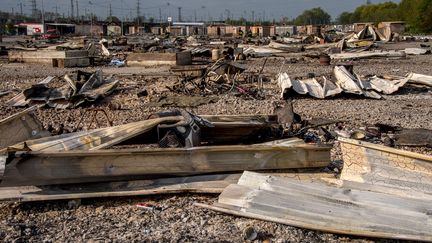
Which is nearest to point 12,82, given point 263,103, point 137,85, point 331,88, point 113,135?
point 137,85

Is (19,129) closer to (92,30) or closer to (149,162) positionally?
(149,162)

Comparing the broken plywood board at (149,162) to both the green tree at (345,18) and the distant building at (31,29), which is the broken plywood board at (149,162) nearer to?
the distant building at (31,29)

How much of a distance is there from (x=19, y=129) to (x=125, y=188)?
6.75 ft

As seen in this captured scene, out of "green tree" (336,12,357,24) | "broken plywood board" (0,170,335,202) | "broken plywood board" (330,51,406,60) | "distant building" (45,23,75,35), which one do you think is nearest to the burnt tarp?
"broken plywood board" (0,170,335,202)

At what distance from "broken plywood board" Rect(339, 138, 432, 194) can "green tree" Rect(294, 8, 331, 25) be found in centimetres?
13226

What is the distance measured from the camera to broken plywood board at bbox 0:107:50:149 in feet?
19.4

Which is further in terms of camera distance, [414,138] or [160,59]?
[160,59]

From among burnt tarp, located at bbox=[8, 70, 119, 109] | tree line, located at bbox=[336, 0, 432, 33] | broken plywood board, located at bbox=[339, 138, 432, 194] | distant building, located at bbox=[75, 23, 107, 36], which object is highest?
tree line, located at bbox=[336, 0, 432, 33]

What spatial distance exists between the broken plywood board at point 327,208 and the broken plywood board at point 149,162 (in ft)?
1.47

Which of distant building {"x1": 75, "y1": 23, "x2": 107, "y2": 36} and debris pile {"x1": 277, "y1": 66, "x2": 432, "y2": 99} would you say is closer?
debris pile {"x1": 277, "y1": 66, "x2": 432, "y2": 99}

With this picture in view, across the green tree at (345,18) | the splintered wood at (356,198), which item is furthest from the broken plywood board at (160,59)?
the green tree at (345,18)

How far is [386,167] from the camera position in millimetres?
5043

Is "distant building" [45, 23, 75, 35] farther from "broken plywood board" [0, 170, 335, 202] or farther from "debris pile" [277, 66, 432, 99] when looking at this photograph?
"broken plywood board" [0, 170, 335, 202]

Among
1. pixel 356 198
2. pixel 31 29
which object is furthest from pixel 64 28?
pixel 356 198
